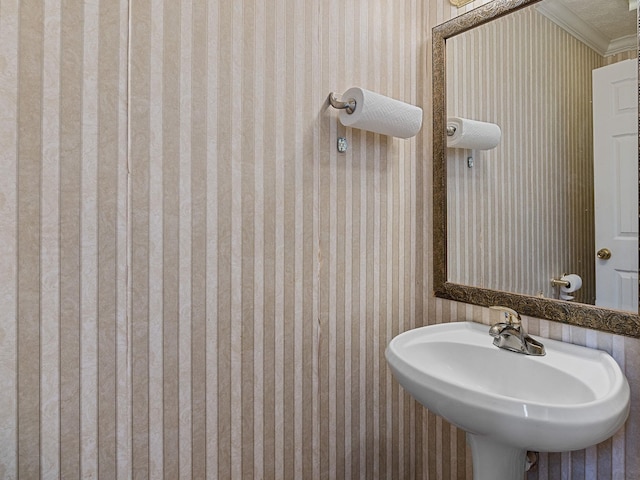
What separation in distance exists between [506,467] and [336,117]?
3.75ft

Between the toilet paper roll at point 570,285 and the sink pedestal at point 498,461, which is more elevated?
the toilet paper roll at point 570,285

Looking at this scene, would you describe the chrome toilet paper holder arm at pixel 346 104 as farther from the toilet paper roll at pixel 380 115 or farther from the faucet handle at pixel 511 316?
the faucet handle at pixel 511 316

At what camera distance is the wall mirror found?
1.05 metres

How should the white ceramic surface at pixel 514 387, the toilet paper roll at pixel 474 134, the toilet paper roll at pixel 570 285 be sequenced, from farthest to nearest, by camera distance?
the toilet paper roll at pixel 474 134
the toilet paper roll at pixel 570 285
the white ceramic surface at pixel 514 387

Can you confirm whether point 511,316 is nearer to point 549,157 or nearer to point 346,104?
point 549,157

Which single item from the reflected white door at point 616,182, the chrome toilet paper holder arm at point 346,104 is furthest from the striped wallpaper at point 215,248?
the reflected white door at point 616,182

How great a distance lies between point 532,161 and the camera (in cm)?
125

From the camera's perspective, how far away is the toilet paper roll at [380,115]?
117 cm

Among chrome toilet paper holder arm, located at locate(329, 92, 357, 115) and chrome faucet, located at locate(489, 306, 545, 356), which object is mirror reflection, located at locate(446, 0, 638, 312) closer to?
chrome faucet, located at locate(489, 306, 545, 356)

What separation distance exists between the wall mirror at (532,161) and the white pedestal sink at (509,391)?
158 mm

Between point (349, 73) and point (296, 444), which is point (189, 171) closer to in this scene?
point (349, 73)

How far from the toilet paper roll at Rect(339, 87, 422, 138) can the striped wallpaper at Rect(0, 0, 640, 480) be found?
0.33ft

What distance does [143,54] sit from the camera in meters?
0.90

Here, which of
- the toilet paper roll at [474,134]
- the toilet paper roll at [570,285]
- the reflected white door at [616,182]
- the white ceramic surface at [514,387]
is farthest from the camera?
the toilet paper roll at [474,134]
